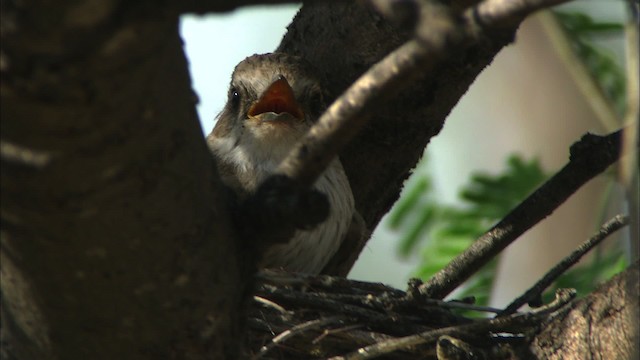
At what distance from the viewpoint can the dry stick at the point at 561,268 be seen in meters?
3.42

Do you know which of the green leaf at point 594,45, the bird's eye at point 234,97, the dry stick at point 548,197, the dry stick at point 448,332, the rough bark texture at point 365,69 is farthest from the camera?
the green leaf at point 594,45

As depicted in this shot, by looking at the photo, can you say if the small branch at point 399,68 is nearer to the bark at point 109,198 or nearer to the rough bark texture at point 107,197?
the bark at point 109,198

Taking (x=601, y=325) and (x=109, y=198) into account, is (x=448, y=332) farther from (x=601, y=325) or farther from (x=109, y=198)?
(x=109, y=198)

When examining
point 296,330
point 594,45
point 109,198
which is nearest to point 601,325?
point 296,330

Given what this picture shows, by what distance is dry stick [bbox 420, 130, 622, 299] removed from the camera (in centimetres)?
354

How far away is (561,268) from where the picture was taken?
3.50 meters

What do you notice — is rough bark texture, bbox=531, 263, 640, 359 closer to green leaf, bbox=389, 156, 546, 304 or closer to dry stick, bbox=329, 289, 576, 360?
dry stick, bbox=329, 289, 576, 360

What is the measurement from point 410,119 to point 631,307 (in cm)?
147

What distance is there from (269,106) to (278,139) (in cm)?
21

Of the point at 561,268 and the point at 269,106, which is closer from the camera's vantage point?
the point at 561,268

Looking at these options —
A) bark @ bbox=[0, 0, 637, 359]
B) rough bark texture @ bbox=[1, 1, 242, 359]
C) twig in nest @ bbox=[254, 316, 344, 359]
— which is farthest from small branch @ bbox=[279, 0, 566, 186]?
twig in nest @ bbox=[254, 316, 344, 359]

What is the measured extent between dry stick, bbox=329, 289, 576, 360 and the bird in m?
0.85

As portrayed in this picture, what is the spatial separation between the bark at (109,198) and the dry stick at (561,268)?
1.21 meters

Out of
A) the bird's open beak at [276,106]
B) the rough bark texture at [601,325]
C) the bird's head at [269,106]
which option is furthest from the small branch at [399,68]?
the bird's open beak at [276,106]
